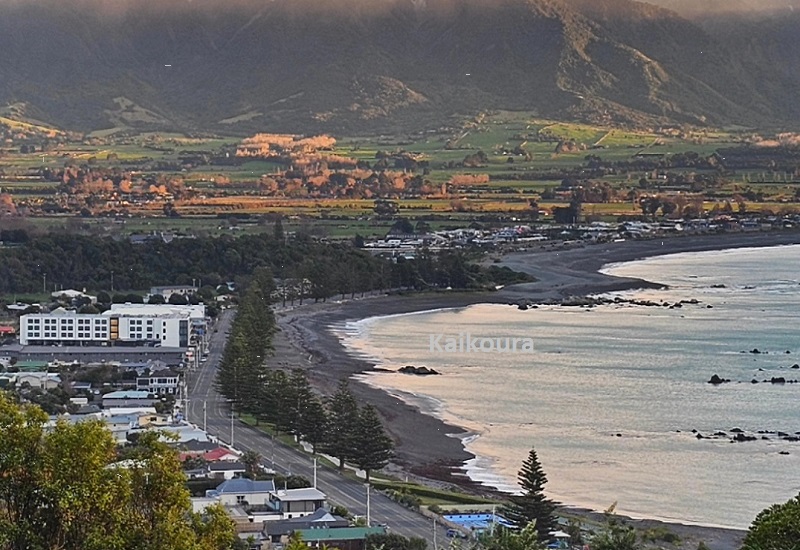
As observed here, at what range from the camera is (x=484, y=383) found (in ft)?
126

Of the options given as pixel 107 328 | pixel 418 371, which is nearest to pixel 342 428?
pixel 418 371

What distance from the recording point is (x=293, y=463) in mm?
27781

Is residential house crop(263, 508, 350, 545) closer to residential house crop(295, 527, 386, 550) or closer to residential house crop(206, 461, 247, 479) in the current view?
residential house crop(295, 527, 386, 550)

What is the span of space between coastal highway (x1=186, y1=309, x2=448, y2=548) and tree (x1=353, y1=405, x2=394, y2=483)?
17.6 inches

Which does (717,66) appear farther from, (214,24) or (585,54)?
(214,24)

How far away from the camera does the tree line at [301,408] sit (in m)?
27.5

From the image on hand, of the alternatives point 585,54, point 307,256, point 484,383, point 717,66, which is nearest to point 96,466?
point 484,383

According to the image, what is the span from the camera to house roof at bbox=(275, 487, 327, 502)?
23.7m

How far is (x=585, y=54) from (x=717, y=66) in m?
20.7

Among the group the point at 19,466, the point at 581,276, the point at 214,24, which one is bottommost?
the point at 19,466

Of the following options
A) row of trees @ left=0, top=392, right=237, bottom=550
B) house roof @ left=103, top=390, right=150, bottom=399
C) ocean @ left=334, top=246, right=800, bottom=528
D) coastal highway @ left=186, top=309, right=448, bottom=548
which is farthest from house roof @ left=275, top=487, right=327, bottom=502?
row of trees @ left=0, top=392, right=237, bottom=550

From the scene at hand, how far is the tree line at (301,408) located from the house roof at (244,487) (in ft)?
8.83

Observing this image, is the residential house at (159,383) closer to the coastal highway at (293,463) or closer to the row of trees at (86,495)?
the coastal highway at (293,463)

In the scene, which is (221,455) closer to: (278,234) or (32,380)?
(32,380)
